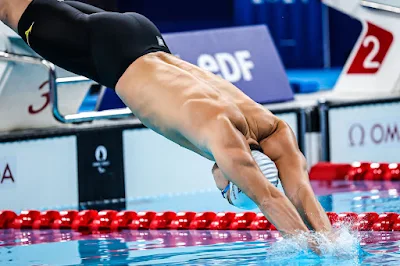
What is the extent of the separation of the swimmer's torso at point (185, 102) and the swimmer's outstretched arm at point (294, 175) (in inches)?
2.6

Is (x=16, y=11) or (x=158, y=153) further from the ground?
(x=16, y=11)

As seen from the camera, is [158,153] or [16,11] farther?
[158,153]

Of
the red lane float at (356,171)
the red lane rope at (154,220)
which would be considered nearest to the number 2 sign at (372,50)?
the red lane float at (356,171)

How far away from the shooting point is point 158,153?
24.1 ft

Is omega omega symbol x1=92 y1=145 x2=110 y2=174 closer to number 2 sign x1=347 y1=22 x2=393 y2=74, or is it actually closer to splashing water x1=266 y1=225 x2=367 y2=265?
splashing water x1=266 y1=225 x2=367 y2=265

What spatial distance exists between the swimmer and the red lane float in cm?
279

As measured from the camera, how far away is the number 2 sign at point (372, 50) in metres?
8.56

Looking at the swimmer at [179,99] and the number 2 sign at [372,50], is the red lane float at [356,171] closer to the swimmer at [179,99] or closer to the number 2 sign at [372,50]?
the number 2 sign at [372,50]

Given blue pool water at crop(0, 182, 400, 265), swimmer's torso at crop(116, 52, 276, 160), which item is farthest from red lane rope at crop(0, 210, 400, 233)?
swimmer's torso at crop(116, 52, 276, 160)

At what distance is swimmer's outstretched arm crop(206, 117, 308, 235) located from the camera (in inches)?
176

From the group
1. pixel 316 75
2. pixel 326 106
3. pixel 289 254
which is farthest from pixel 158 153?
pixel 316 75

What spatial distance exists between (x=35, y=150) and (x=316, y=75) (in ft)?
19.5

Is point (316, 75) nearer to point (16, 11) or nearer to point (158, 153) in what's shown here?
point (158, 153)

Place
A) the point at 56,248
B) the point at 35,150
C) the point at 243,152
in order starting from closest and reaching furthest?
1. the point at 243,152
2. the point at 56,248
3. the point at 35,150
